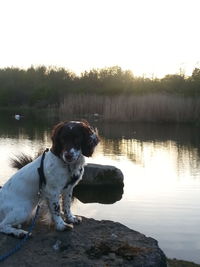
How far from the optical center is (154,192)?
10.7 meters

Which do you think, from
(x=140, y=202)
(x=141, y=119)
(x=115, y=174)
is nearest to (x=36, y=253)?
(x=140, y=202)

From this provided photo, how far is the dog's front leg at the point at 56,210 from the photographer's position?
4.80 m

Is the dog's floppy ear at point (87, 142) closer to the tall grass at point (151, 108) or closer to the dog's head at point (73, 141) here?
the dog's head at point (73, 141)

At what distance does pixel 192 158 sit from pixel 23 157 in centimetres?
676

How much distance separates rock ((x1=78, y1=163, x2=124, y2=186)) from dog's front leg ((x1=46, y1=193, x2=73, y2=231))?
6.26 meters

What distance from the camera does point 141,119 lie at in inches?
1112

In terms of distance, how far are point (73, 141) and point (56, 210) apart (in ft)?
2.75

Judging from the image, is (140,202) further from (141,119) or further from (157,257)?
(141,119)

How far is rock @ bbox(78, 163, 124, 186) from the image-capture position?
11.2 m

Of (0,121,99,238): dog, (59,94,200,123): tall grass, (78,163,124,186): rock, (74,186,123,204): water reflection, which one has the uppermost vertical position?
(0,121,99,238): dog

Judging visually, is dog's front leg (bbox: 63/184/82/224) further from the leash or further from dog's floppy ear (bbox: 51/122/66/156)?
dog's floppy ear (bbox: 51/122/66/156)

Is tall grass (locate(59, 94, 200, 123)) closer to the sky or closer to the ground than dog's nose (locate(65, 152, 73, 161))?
closer to the ground

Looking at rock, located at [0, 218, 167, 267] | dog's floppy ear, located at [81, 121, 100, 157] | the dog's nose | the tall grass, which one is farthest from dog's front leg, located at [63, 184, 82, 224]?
the tall grass

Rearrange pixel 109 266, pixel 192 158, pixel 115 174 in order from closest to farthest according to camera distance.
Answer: pixel 109 266 < pixel 115 174 < pixel 192 158
